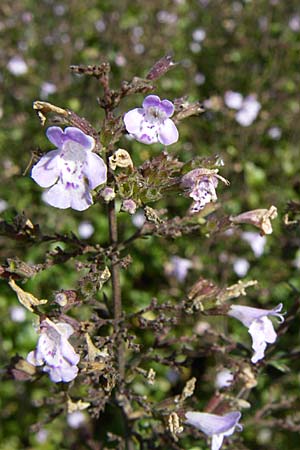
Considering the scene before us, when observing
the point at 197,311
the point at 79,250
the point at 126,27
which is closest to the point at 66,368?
the point at 79,250

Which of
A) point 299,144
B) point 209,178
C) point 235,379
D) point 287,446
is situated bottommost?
point 287,446

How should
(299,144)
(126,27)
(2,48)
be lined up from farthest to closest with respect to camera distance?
(126,27) < (2,48) < (299,144)

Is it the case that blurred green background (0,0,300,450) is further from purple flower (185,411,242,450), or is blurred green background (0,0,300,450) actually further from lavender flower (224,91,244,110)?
purple flower (185,411,242,450)

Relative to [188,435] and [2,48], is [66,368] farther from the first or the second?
[2,48]

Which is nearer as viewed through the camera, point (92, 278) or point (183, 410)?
point (92, 278)

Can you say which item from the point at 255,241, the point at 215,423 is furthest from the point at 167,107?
the point at 255,241

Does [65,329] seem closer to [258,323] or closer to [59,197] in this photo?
[59,197]
